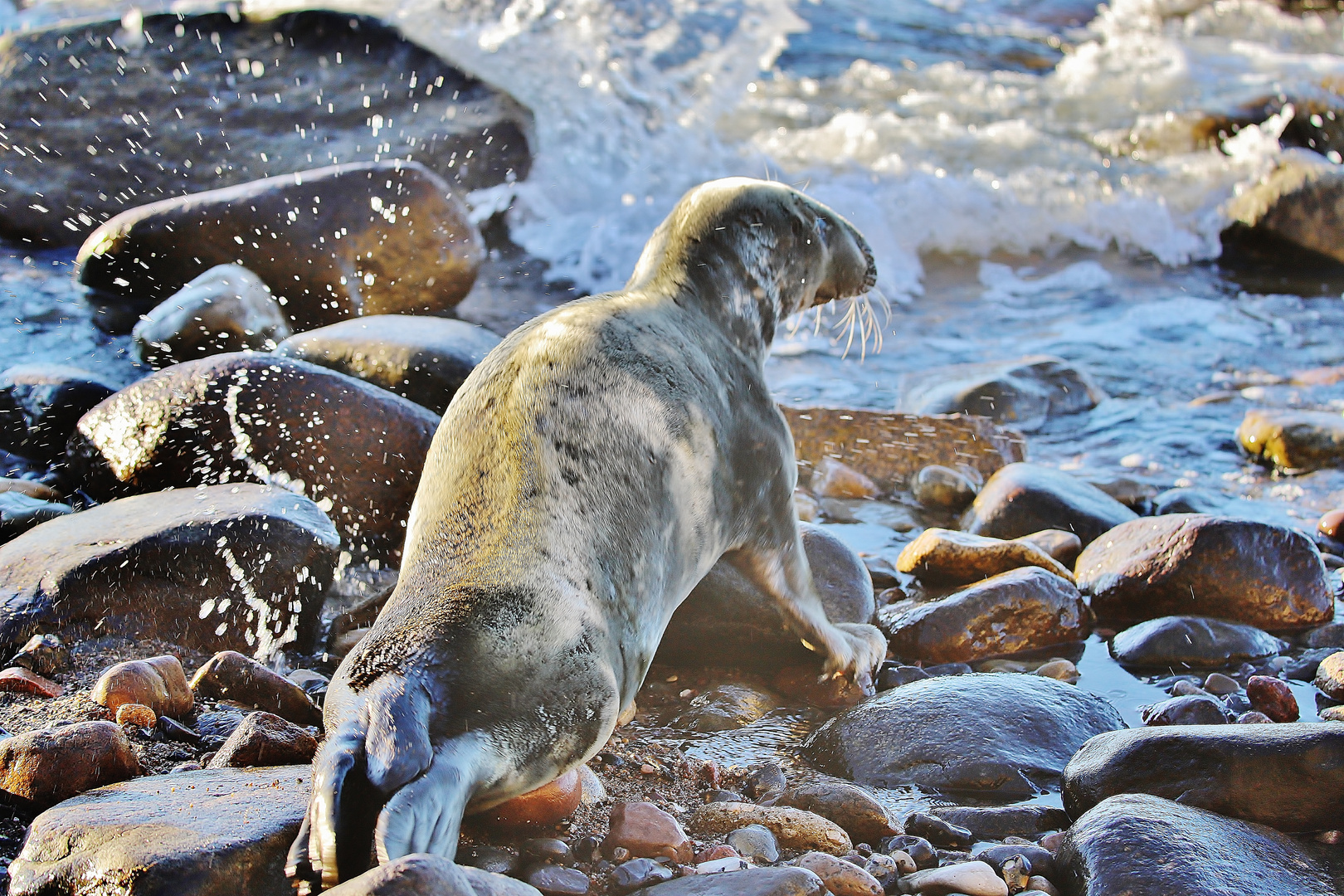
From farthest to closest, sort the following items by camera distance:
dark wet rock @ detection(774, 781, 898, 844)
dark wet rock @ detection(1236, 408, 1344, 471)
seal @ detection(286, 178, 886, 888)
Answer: dark wet rock @ detection(1236, 408, 1344, 471)
dark wet rock @ detection(774, 781, 898, 844)
seal @ detection(286, 178, 886, 888)

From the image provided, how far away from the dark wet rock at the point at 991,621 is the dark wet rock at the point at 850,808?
47.1 inches

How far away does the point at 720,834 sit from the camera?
284 cm

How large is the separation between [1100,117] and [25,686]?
1546cm

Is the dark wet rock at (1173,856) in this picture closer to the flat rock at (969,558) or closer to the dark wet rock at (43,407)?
the flat rock at (969,558)

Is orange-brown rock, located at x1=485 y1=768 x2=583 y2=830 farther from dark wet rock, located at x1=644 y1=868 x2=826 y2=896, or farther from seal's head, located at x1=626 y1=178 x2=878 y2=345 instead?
seal's head, located at x1=626 y1=178 x2=878 y2=345

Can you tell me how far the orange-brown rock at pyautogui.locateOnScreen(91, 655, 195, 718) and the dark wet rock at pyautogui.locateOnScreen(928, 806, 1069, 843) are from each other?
2011 millimetres

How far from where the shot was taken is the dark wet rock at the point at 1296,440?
20.6 ft

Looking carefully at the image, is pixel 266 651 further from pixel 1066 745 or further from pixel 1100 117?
pixel 1100 117

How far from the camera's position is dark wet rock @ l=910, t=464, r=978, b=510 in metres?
5.79

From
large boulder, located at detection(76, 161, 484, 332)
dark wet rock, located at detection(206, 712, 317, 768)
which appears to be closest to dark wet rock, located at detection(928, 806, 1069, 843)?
dark wet rock, located at detection(206, 712, 317, 768)

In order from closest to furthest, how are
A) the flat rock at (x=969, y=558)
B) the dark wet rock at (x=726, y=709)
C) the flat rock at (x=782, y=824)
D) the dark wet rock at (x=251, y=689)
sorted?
1. the flat rock at (x=782, y=824)
2. the dark wet rock at (x=251, y=689)
3. the dark wet rock at (x=726, y=709)
4. the flat rock at (x=969, y=558)

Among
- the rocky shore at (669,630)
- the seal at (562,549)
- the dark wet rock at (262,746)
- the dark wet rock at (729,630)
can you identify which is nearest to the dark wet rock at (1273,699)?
the rocky shore at (669,630)

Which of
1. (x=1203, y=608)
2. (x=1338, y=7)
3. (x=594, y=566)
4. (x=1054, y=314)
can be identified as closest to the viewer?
(x=594, y=566)

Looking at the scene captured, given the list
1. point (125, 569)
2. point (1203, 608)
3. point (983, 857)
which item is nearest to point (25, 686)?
point (125, 569)
